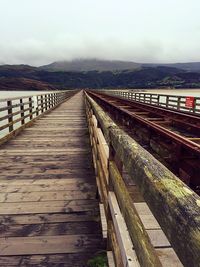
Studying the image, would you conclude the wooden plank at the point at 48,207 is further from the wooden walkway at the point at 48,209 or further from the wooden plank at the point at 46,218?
the wooden plank at the point at 46,218

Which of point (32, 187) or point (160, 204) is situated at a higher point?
point (160, 204)

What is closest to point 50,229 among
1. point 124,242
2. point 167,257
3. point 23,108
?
point 167,257

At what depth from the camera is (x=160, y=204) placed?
117 centimetres

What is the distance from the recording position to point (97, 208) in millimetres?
4152

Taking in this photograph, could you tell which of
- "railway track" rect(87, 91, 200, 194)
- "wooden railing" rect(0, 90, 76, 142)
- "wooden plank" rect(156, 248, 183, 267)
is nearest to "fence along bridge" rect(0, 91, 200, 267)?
"wooden plank" rect(156, 248, 183, 267)

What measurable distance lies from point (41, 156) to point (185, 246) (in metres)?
6.62

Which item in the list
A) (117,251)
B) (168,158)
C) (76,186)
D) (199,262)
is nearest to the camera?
(199,262)

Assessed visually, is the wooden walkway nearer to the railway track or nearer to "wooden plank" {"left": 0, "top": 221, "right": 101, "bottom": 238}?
"wooden plank" {"left": 0, "top": 221, "right": 101, "bottom": 238}

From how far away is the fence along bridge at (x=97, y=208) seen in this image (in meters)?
1.13

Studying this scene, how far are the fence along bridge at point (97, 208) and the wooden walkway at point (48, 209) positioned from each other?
0.01 metres

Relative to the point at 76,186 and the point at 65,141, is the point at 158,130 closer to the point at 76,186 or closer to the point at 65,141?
the point at 76,186

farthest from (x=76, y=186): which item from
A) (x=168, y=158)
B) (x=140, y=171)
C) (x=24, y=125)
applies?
(x=24, y=125)

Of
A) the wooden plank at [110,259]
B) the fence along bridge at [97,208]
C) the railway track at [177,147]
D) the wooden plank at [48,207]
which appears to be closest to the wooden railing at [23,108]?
the fence along bridge at [97,208]

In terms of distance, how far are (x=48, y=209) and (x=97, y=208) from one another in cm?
71
